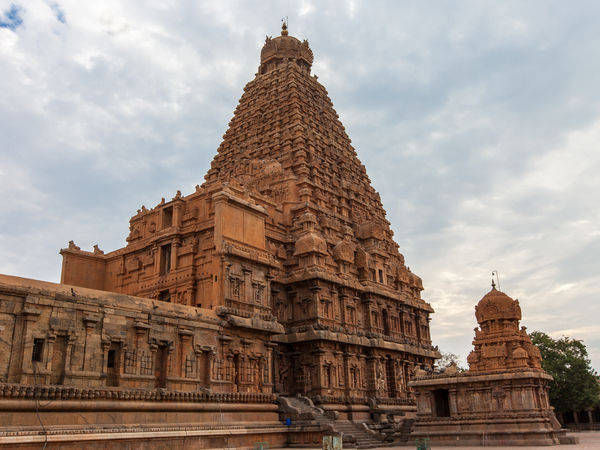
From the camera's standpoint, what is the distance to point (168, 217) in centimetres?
3559

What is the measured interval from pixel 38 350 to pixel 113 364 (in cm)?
322

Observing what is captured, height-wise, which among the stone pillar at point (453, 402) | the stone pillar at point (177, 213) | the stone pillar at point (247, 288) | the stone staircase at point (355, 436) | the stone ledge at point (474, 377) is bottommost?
the stone staircase at point (355, 436)

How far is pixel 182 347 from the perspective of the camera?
81.6 ft

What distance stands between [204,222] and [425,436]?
57.6 feet

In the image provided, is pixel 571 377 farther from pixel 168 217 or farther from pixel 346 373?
pixel 168 217

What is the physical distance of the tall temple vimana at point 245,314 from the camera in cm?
2009

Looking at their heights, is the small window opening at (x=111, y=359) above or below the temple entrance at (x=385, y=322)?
below

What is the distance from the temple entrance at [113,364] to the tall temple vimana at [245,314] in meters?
0.06

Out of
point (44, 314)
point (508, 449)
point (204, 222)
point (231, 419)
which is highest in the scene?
point (204, 222)

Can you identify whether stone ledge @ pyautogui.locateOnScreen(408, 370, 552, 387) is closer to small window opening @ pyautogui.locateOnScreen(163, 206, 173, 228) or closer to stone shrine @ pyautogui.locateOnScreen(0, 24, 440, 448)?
stone shrine @ pyautogui.locateOnScreen(0, 24, 440, 448)

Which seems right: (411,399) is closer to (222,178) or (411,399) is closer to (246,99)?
(222,178)

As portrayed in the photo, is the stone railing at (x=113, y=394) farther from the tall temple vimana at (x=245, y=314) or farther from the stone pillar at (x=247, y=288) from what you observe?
the stone pillar at (x=247, y=288)

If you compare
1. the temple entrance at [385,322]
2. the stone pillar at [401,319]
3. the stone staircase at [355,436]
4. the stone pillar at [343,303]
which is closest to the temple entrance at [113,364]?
the stone staircase at [355,436]

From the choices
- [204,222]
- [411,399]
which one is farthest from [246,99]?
[411,399]
